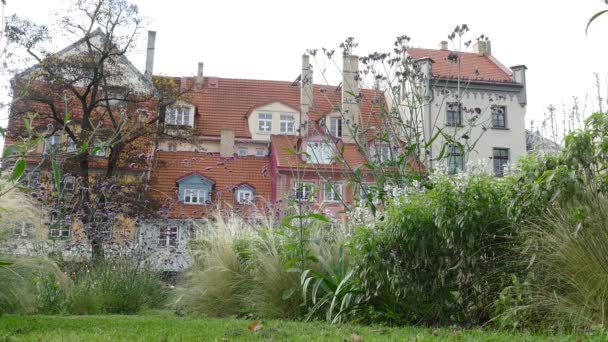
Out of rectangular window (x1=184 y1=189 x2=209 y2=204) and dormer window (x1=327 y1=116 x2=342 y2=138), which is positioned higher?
dormer window (x1=327 y1=116 x2=342 y2=138)

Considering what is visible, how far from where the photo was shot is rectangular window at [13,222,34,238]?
7245mm

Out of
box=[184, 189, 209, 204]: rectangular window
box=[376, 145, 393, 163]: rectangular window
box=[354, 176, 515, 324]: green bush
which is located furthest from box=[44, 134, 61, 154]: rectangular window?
box=[184, 189, 209, 204]: rectangular window

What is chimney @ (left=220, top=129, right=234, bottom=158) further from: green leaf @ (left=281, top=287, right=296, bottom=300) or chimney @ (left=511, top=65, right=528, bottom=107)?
green leaf @ (left=281, top=287, right=296, bottom=300)

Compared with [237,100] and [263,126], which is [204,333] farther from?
[237,100]

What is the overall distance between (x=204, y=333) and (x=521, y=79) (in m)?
29.7

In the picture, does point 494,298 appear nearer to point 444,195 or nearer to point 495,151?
point 444,195

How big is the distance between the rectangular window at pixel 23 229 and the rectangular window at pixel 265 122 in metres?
24.2

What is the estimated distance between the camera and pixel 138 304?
7.55m

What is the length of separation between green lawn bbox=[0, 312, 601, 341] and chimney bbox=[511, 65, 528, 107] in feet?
92.6

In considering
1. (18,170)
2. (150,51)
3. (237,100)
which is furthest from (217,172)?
(18,170)

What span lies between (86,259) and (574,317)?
6.91 metres

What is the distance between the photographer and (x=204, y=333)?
4.22m

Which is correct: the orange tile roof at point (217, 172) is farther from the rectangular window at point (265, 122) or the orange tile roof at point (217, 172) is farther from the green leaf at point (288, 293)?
the green leaf at point (288, 293)

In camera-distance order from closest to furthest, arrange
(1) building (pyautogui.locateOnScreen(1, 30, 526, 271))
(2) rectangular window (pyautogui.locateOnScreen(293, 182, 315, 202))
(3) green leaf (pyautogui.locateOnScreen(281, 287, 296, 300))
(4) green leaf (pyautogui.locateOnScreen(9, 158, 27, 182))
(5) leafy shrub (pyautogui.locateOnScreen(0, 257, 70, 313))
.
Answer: (4) green leaf (pyautogui.locateOnScreen(9, 158, 27, 182)) → (5) leafy shrub (pyautogui.locateOnScreen(0, 257, 70, 313)) → (3) green leaf (pyautogui.locateOnScreen(281, 287, 296, 300)) → (2) rectangular window (pyautogui.locateOnScreen(293, 182, 315, 202)) → (1) building (pyautogui.locateOnScreen(1, 30, 526, 271))
